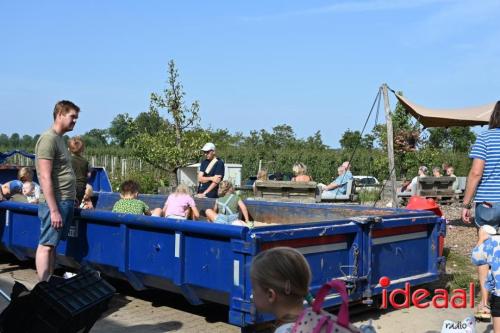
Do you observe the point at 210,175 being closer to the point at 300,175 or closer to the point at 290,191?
the point at 290,191

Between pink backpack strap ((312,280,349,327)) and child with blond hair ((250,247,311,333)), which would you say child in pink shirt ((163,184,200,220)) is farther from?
pink backpack strap ((312,280,349,327))

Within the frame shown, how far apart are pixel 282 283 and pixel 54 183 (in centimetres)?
378

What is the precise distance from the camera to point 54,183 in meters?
5.58

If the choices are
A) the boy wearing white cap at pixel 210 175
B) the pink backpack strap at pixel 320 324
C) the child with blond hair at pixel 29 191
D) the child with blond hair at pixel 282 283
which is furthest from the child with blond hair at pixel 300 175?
the pink backpack strap at pixel 320 324

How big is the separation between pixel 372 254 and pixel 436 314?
104 centimetres

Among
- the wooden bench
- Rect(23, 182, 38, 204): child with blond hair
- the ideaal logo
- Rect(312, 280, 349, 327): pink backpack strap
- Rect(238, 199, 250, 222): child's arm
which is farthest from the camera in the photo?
the wooden bench

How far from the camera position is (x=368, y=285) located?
5457mm

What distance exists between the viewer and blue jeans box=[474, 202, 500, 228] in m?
4.80

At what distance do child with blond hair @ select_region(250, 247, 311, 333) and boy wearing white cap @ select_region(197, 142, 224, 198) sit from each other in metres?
6.61

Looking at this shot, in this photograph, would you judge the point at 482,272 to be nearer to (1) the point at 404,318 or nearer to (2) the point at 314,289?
(1) the point at 404,318

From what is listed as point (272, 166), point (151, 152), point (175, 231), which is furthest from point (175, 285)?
point (272, 166)

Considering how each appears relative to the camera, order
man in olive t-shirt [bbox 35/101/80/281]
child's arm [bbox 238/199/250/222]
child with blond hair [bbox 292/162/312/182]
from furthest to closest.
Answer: child with blond hair [bbox 292/162/312/182] < child's arm [bbox 238/199/250/222] < man in olive t-shirt [bbox 35/101/80/281]

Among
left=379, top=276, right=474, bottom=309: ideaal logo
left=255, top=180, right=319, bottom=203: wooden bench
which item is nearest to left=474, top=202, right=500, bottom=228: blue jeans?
left=379, top=276, right=474, bottom=309: ideaal logo

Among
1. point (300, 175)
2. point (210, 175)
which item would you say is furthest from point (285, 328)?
point (300, 175)
